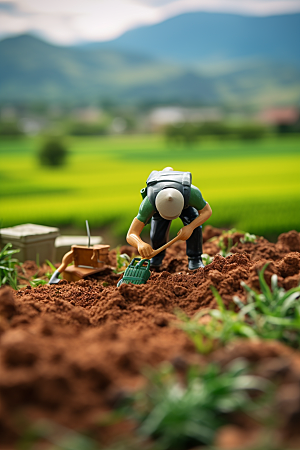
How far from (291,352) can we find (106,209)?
4.71 metres

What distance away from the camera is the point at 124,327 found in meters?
2.24

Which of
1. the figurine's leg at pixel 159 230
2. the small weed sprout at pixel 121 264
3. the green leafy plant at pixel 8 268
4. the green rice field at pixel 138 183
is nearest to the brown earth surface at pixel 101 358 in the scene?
the figurine's leg at pixel 159 230

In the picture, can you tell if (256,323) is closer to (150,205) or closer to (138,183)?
(150,205)

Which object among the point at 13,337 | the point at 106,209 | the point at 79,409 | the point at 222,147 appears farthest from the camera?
the point at 222,147

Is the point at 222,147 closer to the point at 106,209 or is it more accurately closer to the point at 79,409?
the point at 106,209

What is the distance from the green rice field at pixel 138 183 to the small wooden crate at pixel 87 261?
5.69ft

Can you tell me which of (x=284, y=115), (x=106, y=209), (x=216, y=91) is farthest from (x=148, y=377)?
(x=216, y=91)

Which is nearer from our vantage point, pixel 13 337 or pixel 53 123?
pixel 13 337

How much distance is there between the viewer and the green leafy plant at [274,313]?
73.3 inches

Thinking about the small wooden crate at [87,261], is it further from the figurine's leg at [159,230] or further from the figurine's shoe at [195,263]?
the figurine's shoe at [195,263]

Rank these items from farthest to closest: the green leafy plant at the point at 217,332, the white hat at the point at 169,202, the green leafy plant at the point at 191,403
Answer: the white hat at the point at 169,202, the green leafy plant at the point at 217,332, the green leafy plant at the point at 191,403

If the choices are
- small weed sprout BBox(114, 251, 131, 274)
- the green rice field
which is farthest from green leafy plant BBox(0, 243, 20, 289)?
the green rice field

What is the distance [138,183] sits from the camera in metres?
9.25

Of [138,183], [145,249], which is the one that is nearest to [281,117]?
[138,183]
